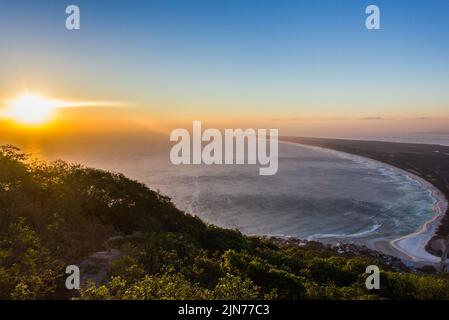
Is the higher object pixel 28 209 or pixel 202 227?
pixel 28 209

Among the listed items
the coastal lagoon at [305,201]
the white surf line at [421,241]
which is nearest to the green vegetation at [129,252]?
the white surf line at [421,241]

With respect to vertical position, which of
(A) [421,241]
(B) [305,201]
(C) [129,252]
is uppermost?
(C) [129,252]

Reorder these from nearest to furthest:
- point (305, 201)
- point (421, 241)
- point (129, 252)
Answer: point (129, 252)
point (421, 241)
point (305, 201)

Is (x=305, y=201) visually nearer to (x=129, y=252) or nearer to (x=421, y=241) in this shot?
(x=421, y=241)

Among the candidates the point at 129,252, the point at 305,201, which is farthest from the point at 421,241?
the point at 129,252
